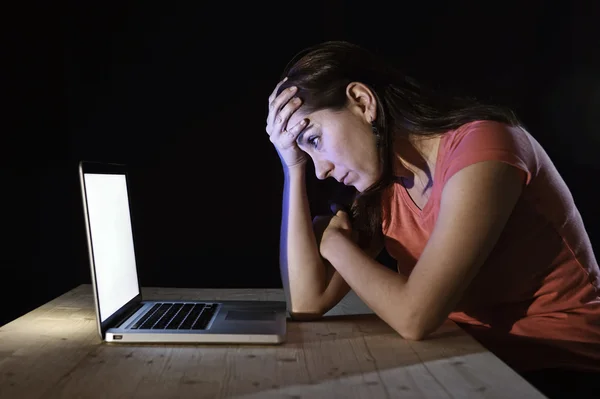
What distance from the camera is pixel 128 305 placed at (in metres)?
1.40

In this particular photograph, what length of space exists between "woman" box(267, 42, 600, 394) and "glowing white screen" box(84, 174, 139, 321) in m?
0.37

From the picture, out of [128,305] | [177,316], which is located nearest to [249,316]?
[177,316]

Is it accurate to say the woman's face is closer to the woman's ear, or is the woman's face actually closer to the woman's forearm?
the woman's ear

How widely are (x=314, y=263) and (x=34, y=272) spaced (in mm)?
1205

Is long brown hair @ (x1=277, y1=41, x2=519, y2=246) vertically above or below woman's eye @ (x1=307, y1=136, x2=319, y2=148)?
above

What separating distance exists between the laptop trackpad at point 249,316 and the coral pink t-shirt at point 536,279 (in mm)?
429

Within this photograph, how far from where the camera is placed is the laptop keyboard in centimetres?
121

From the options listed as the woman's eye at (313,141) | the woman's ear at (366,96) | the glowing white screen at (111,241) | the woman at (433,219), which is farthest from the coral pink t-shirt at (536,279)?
the glowing white screen at (111,241)

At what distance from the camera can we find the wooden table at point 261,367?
2.89 ft

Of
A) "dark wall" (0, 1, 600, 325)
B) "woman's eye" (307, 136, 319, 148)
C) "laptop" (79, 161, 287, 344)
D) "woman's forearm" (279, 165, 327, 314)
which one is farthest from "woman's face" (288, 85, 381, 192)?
"dark wall" (0, 1, 600, 325)

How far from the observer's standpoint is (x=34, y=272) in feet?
7.57

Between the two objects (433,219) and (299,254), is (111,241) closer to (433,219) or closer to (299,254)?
(299,254)

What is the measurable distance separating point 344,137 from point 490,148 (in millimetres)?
361

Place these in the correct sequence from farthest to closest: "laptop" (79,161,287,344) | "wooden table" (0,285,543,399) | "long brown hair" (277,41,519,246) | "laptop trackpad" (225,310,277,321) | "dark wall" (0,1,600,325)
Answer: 1. "dark wall" (0,1,600,325)
2. "long brown hair" (277,41,519,246)
3. "laptop trackpad" (225,310,277,321)
4. "laptop" (79,161,287,344)
5. "wooden table" (0,285,543,399)
